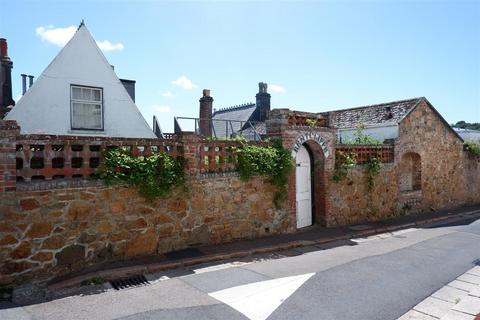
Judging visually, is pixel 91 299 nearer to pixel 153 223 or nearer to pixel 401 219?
pixel 153 223

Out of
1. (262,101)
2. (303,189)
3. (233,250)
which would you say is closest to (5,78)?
(233,250)

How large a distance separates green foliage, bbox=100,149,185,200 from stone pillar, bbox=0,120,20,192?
4.63ft

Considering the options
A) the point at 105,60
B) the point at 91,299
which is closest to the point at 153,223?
the point at 91,299

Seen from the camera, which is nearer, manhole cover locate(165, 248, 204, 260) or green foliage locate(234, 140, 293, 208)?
manhole cover locate(165, 248, 204, 260)

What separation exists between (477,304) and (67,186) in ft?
23.0

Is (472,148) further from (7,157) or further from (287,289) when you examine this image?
(7,157)

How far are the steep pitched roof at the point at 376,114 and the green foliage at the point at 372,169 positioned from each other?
9.88ft

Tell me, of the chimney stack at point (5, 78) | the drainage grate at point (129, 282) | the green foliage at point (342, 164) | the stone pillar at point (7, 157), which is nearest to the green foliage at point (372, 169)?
the green foliage at point (342, 164)

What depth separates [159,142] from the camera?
23.7 feet

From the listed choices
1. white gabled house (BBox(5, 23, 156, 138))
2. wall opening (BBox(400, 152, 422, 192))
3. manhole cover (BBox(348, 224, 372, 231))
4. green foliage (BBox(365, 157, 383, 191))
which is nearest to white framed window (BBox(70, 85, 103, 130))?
white gabled house (BBox(5, 23, 156, 138))

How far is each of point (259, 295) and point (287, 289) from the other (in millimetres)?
539

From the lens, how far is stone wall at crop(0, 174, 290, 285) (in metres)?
5.60

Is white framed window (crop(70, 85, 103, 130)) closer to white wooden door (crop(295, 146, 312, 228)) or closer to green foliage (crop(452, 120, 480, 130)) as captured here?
white wooden door (crop(295, 146, 312, 228))

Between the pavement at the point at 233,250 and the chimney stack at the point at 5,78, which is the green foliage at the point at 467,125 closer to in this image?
the pavement at the point at 233,250
